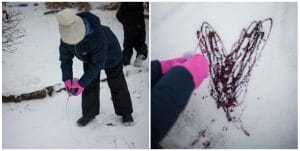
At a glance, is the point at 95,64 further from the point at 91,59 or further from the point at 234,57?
the point at 234,57

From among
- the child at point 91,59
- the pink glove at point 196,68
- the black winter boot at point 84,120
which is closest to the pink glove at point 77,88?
the child at point 91,59

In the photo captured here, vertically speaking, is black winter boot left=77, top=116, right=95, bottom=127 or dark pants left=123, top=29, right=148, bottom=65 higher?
dark pants left=123, top=29, right=148, bottom=65

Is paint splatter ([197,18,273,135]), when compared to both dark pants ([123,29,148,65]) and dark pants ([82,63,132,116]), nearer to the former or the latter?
dark pants ([123,29,148,65])

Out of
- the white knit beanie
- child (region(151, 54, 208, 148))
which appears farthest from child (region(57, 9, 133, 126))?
child (region(151, 54, 208, 148))

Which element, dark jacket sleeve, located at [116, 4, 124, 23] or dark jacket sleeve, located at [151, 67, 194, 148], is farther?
dark jacket sleeve, located at [116, 4, 124, 23]

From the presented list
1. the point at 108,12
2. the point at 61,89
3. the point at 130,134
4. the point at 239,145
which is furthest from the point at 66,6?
the point at 239,145

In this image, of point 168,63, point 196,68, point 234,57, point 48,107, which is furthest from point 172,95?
point 48,107

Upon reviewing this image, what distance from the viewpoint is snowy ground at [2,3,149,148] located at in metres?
1.87

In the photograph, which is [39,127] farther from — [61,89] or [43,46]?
[43,46]

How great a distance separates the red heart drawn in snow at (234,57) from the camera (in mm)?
1882

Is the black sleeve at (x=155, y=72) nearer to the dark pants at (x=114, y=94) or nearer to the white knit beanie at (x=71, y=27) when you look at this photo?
the dark pants at (x=114, y=94)

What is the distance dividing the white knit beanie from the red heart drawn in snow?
536 millimetres

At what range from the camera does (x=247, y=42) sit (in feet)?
6.19

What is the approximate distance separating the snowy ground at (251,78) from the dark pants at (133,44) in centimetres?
4
